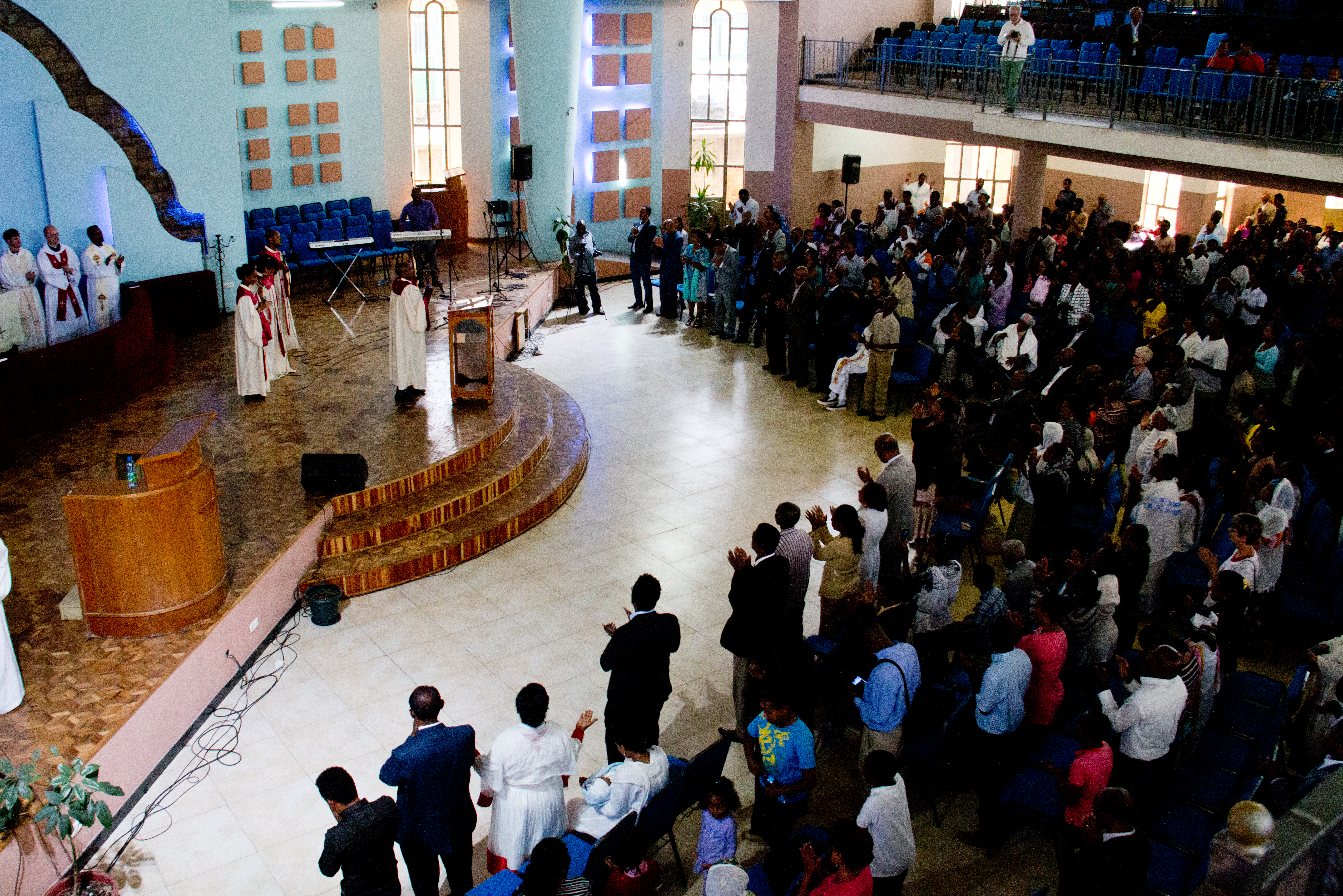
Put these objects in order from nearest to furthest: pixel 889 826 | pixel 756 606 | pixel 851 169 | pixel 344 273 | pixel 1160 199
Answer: pixel 889 826, pixel 756 606, pixel 344 273, pixel 851 169, pixel 1160 199

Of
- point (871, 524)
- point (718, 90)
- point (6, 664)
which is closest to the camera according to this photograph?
point (6, 664)

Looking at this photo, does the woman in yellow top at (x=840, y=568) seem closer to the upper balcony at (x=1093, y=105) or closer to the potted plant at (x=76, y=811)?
the potted plant at (x=76, y=811)

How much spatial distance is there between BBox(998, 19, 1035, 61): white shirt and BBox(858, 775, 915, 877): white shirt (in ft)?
41.1

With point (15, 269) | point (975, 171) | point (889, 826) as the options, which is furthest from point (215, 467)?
point (975, 171)

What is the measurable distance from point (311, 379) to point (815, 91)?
39.9ft

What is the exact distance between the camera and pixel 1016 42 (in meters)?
14.7

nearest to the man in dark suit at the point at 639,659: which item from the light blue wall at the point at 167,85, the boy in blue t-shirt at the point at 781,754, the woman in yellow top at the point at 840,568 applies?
the boy in blue t-shirt at the point at 781,754

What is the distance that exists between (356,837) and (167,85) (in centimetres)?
1046

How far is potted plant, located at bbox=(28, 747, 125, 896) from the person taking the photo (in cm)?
476

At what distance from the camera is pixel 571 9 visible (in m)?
16.4

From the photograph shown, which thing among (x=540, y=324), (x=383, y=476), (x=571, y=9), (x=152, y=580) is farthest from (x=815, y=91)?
(x=152, y=580)

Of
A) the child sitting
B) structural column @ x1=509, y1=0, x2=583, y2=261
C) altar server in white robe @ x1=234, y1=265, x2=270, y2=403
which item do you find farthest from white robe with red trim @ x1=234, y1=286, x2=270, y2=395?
structural column @ x1=509, y1=0, x2=583, y2=261

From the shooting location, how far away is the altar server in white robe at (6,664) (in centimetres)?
569

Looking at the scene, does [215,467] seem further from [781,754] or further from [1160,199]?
[1160,199]
